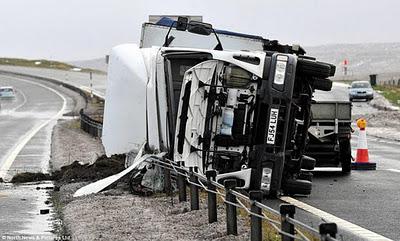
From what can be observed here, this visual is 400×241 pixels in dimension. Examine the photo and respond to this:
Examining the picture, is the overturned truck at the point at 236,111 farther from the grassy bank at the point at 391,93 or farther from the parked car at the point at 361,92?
Answer: the parked car at the point at 361,92

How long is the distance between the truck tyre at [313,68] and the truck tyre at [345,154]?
506 centimetres

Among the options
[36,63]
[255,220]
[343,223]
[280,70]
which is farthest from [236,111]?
[36,63]

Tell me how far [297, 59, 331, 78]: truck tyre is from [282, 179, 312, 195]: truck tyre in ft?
5.58

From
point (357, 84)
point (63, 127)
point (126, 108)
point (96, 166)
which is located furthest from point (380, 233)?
point (357, 84)

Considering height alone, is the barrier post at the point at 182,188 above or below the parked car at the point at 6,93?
above

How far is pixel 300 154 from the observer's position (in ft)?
47.2

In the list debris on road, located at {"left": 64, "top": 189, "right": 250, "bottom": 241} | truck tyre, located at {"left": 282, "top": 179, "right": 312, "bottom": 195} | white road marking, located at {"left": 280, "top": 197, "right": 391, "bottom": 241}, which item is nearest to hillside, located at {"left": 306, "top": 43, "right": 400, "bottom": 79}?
truck tyre, located at {"left": 282, "top": 179, "right": 312, "bottom": 195}

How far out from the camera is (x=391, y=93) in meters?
61.4

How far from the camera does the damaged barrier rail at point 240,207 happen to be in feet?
24.4

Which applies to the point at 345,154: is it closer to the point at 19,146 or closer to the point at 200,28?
the point at 200,28

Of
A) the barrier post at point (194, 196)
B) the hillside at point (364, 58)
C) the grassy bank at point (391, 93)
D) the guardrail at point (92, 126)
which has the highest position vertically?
the barrier post at point (194, 196)

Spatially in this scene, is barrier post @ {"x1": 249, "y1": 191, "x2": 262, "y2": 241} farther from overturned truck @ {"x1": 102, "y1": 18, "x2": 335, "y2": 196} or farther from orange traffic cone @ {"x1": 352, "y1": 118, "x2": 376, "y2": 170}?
orange traffic cone @ {"x1": 352, "y1": 118, "x2": 376, "y2": 170}

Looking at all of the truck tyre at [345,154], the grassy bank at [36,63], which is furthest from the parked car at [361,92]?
the grassy bank at [36,63]

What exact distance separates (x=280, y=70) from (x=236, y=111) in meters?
0.91
